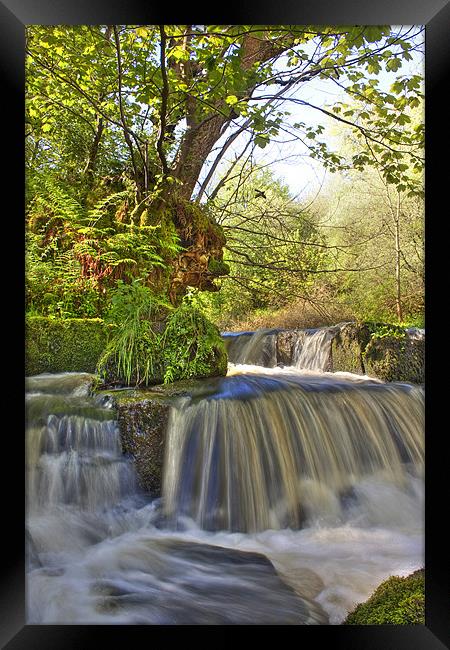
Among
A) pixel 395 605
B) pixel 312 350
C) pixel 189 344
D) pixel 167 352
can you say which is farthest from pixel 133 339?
pixel 395 605

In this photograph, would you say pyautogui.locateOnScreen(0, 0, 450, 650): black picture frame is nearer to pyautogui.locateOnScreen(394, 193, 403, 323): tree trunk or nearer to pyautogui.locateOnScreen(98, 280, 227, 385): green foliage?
pyautogui.locateOnScreen(98, 280, 227, 385): green foliage

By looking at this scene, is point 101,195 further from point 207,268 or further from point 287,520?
point 287,520

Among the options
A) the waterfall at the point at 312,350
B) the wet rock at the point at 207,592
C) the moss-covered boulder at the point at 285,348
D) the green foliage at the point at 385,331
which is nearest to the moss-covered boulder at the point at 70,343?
the wet rock at the point at 207,592

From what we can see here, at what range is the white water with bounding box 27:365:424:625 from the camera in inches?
72.4

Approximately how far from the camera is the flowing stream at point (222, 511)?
1.87 metres

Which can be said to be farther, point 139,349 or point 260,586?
point 139,349

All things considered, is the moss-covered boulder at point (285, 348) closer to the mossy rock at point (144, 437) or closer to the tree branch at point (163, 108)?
the mossy rock at point (144, 437)

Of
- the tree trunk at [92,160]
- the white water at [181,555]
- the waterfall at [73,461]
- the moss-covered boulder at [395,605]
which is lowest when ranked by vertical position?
the moss-covered boulder at [395,605]

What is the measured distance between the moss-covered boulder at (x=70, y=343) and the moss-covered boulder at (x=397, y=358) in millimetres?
1861

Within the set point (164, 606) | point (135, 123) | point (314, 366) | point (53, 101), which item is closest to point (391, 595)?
point (164, 606)
